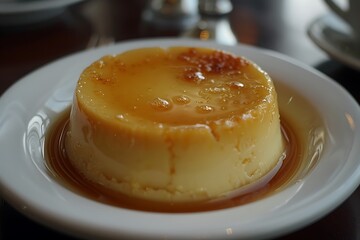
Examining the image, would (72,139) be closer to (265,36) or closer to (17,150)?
(17,150)

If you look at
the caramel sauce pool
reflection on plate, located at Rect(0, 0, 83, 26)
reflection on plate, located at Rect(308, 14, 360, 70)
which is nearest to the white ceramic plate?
the caramel sauce pool

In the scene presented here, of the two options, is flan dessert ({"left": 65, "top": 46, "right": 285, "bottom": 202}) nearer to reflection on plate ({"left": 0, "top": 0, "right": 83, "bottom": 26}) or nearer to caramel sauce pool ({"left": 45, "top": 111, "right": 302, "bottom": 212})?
caramel sauce pool ({"left": 45, "top": 111, "right": 302, "bottom": 212})

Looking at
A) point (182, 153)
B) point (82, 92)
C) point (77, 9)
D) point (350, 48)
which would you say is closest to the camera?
point (182, 153)

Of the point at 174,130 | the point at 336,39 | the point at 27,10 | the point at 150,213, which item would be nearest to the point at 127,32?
the point at 27,10

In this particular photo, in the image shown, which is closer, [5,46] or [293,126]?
[293,126]

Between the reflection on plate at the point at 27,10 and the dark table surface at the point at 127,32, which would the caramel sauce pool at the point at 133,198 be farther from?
the reflection on plate at the point at 27,10

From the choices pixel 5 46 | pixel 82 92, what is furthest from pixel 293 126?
pixel 5 46

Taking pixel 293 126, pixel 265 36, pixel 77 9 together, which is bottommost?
pixel 77 9
